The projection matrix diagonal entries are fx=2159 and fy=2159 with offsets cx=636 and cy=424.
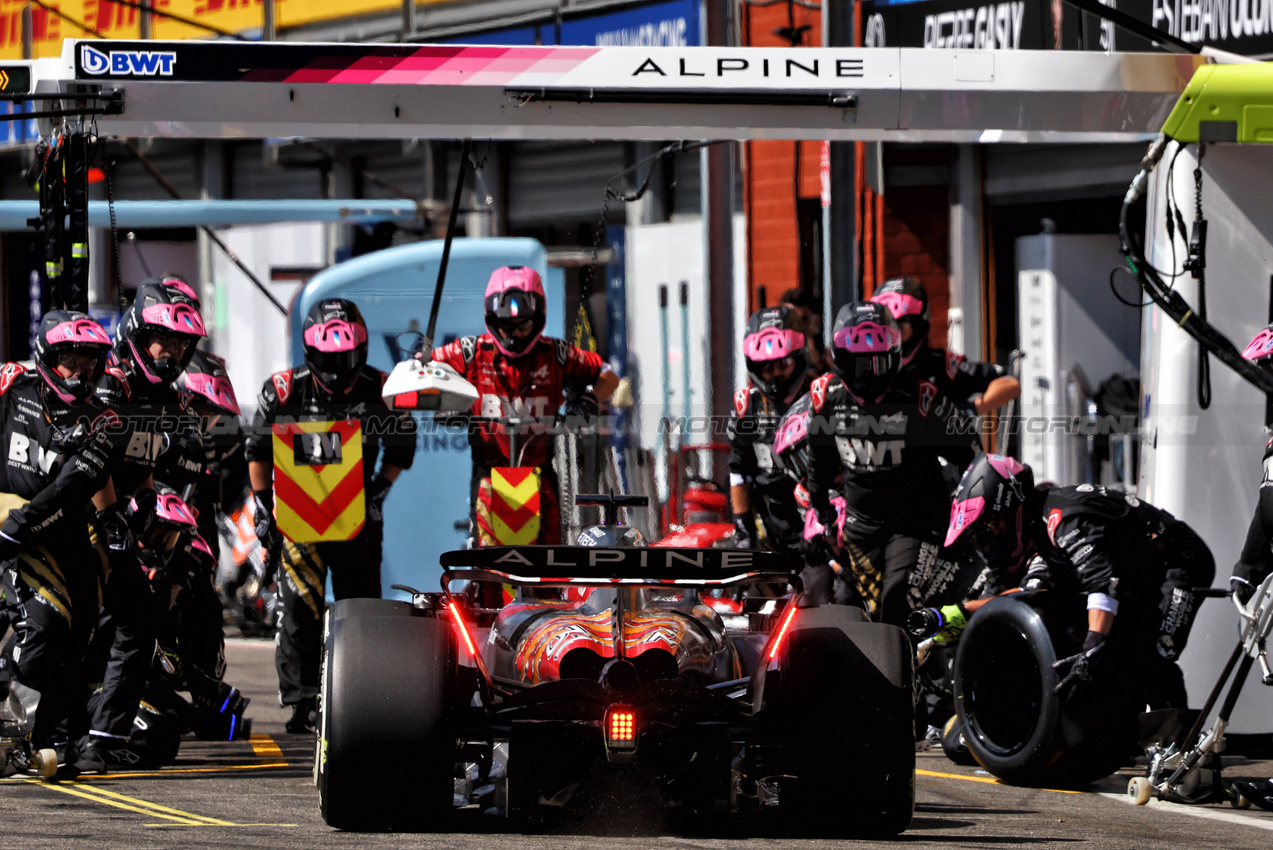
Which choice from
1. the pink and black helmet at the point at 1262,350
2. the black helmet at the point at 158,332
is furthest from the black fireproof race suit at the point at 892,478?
the black helmet at the point at 158,332

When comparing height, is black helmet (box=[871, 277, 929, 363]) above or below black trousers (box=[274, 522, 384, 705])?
above

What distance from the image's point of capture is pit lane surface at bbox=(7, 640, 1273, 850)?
20.3 feet

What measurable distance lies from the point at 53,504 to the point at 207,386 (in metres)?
2.22

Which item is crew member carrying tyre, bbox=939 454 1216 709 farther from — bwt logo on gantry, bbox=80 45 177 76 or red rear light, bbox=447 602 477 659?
bwt logo on gantry, bbox=80 45 177 76

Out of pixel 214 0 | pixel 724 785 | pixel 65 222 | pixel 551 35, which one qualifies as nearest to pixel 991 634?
pixel 724 785

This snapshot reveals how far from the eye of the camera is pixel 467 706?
20.4 feet

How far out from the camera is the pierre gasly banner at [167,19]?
69.0 ft

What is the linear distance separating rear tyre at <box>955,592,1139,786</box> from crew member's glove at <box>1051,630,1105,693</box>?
35mm

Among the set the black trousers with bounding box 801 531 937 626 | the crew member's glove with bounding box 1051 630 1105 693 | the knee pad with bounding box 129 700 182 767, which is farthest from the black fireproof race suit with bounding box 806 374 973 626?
the knee pad with bounding box 129 700 182 767

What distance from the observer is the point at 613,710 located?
5953mm

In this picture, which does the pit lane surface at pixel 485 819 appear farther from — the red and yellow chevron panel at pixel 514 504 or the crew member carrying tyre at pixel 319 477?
the red and yellow chevron panel at pixel 514 504

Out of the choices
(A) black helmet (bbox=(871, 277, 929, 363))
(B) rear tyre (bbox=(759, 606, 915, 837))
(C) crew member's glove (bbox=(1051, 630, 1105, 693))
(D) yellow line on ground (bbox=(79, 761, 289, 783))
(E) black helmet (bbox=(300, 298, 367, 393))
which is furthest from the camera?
(A) black helmet (bbox=(871, 277, 929, 363))

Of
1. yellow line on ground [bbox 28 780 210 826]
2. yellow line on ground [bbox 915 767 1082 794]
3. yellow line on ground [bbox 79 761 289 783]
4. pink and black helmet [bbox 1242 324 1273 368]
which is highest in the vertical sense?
pink and black helmet [bbox 1242 324 1273 368]

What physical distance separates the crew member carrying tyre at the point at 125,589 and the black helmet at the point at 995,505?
3.18 meters
